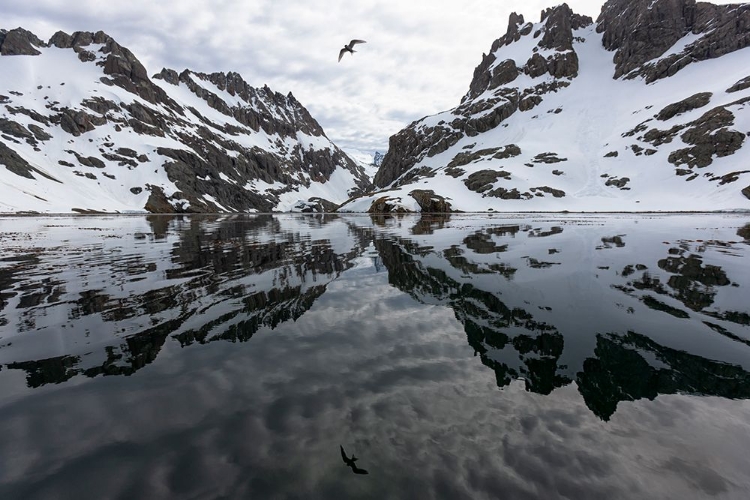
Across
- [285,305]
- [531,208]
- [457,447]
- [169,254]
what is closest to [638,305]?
[457,447]

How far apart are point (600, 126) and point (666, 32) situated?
6746 centimetres

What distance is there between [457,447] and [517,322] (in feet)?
14.1

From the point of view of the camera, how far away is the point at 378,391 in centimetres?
498

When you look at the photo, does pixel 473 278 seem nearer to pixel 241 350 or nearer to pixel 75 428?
pixel 241 350

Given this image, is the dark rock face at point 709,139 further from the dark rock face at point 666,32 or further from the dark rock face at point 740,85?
the dark rock face at point 666,32

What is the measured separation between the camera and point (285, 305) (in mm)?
9039

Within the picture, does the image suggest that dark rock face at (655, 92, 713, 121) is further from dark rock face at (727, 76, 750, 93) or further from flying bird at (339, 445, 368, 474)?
flying bird at (339, 445, 368, 474)

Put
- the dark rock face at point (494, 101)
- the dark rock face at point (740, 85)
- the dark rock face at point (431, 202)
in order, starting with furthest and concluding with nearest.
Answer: the dark rock face at point (494, 101) < the dark rock face at point (740, 85) < the dark rock face at point (431, 202)

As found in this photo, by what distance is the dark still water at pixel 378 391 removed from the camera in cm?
340

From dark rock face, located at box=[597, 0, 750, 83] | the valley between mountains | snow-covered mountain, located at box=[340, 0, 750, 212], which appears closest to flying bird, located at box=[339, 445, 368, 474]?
snow-covered mountain, located at box=[340, 0, 750, 212]

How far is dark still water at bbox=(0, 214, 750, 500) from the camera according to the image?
11.1ft

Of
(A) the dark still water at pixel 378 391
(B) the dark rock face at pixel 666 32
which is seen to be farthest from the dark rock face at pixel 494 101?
(A) the dark still water at pixel 378 391

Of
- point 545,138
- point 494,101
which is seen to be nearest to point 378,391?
point 545,138

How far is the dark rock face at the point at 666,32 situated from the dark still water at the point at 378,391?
612 feet
